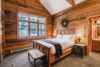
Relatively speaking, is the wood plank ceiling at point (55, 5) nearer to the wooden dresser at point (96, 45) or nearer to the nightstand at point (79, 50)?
the nightstand at point (79, 50)

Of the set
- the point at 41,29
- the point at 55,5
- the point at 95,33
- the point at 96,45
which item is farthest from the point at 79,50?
the point at 55,5

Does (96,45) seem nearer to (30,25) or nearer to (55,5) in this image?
(55,5)

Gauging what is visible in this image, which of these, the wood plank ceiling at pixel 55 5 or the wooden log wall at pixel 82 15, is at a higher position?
the wood plank ceiling at pixel 55 5

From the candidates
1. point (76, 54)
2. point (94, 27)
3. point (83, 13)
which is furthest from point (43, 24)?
point (94, 27)

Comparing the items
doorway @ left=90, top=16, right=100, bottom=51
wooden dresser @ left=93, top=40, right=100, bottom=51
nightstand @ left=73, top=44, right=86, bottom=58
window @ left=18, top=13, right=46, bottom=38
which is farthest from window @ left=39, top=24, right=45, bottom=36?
wooden dresser @ left=93, top=40, right=100, bottom=51

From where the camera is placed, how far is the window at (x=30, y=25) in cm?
360

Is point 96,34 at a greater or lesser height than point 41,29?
lesser

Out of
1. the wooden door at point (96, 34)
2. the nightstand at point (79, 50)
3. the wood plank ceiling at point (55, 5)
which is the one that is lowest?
the nightstand at point (79, 50)

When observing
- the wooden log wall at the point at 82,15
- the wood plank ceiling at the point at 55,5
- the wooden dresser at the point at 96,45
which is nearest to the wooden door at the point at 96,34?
the wooden dresser at the point at 96,45

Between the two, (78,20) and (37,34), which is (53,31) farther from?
(78,20)

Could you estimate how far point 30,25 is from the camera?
13.2ft

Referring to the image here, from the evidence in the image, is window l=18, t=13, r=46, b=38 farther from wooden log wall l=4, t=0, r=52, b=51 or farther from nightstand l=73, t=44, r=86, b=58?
nightstand l=73, t=44, r=86, b=58

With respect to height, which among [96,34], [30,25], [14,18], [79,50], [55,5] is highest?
[55,5]

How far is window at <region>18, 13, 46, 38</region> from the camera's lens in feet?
11.8
